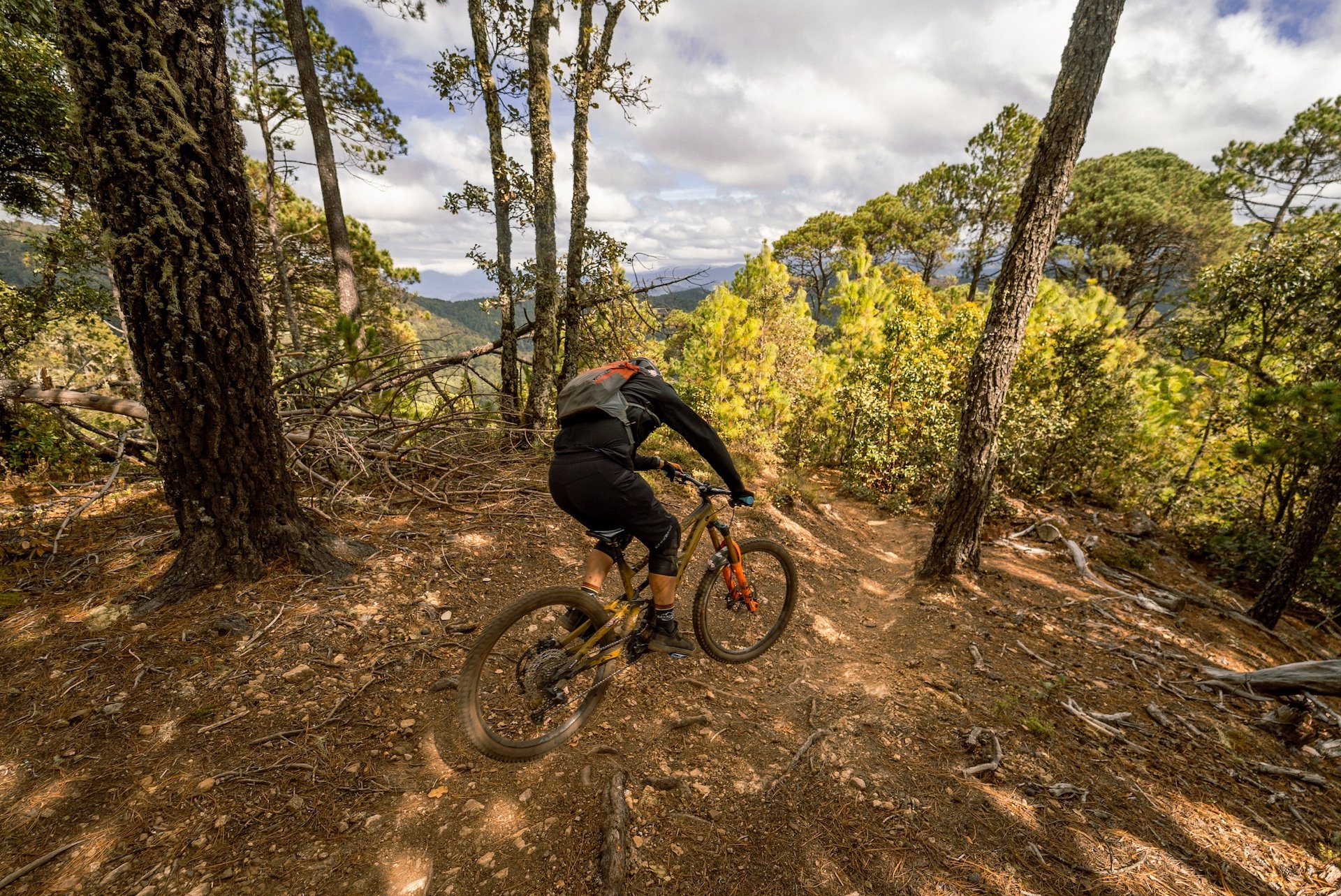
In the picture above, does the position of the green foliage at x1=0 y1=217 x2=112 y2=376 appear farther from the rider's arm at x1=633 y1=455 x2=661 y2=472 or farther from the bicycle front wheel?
the bicycle front wheel

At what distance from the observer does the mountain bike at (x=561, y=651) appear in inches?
109

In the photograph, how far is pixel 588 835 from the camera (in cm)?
249

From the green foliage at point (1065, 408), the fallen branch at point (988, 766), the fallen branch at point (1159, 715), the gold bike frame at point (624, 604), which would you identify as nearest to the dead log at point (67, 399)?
the gold bike frame at point (624, 604)

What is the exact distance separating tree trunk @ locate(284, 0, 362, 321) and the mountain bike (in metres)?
7.65

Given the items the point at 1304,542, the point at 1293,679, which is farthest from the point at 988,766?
the point at 1304,542

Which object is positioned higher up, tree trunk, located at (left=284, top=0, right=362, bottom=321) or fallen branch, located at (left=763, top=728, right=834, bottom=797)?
tree trunk, located at (left=284, top=0, right=362, bottom=321)

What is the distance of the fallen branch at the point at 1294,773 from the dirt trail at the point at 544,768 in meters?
0.09

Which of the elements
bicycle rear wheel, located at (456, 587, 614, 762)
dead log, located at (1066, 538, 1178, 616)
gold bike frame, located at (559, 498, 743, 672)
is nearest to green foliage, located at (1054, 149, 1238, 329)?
dead log, located at (1066, 538, 1178, 616)

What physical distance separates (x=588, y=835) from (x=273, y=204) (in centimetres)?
1850

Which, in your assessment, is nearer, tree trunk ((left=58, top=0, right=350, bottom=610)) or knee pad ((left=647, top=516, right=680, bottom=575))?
tree trunk ((left=58, top=0, right=350, bottom=610))

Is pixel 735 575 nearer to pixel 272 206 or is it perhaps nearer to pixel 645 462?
pixel 645 462

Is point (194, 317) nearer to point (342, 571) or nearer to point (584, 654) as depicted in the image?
point (342, 571)

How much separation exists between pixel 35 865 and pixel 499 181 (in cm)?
790

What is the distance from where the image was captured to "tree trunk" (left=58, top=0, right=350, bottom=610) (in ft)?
9.30
